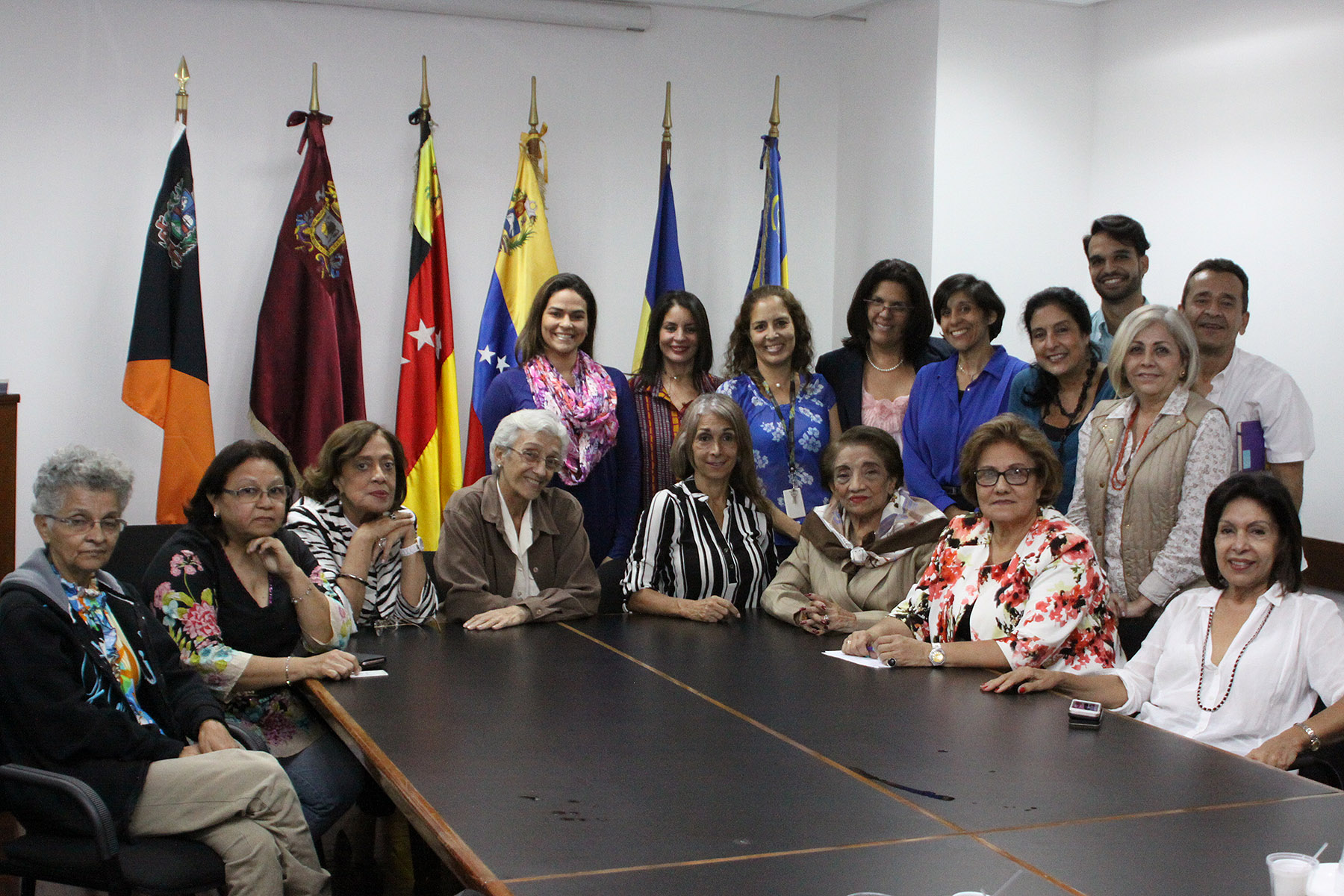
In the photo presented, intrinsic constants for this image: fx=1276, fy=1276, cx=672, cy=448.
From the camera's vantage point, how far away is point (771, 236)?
5.92 metres

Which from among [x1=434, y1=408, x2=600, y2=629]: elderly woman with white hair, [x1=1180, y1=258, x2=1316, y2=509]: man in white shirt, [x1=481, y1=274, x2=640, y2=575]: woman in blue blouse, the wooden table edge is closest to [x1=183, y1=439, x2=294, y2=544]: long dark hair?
the wooden table edge

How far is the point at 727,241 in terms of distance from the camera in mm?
6176

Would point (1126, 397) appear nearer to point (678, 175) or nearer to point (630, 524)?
point (630, 524)

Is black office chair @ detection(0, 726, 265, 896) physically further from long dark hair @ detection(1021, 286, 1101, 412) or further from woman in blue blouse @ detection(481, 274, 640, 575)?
long dark hair @ detection(1021, 286, 1101, 412)

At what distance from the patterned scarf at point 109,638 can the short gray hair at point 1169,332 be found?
268 centimetres

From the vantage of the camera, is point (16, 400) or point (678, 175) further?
point (678, 175)

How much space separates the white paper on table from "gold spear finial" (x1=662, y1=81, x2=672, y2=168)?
3080 millimetres

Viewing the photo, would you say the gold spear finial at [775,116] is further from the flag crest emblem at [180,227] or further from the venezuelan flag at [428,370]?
the flag crest emblem at [180,227]

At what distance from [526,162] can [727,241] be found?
1.10 metres

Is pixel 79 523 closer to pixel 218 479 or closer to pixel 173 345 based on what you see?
pixel 218 479

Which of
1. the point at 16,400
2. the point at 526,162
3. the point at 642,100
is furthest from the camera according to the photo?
the point at 642,100

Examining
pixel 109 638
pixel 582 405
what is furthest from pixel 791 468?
pixel 109 638

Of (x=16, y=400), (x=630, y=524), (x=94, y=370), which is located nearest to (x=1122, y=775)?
(x=630, y=524)

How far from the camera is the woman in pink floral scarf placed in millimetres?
4535
